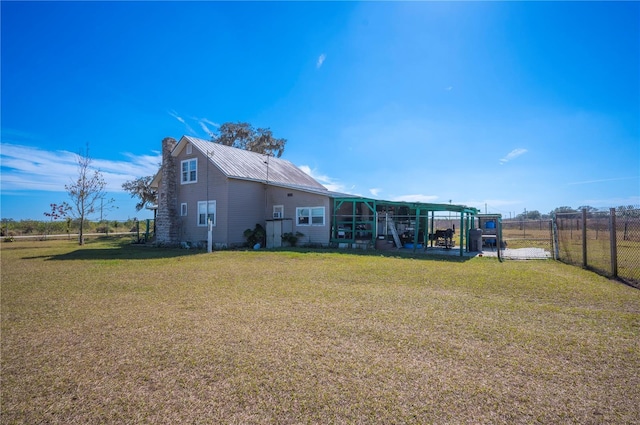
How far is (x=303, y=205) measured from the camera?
741 inches

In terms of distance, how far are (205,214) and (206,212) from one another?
16 centimetres

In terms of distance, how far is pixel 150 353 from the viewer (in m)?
3.96

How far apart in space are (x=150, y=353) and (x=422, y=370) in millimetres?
3239

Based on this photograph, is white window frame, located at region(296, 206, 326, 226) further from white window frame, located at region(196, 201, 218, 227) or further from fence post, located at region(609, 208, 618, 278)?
fence post, located at region(609, 208, 618, 278)

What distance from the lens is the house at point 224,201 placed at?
18562 millimetres

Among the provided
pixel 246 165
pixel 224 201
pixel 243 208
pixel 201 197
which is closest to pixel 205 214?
pixel 201 197

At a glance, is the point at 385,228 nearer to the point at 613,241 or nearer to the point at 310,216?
the point at 310,216

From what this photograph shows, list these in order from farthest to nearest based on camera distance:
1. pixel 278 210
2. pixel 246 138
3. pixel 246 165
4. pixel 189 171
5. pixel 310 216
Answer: pixel 246 138, pixel 246 165, pixel 189 171, pixel 278 210, pixel 310 216

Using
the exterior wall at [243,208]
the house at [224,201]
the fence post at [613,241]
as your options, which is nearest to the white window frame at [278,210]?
the house at [224,201]

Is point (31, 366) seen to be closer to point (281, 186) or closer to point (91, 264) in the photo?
point (91, 264)

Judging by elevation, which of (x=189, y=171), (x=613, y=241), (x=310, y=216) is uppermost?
(x=189, y=171)

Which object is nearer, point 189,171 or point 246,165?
point 189,171

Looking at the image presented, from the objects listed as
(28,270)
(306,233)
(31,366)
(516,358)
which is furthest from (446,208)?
(28,270)

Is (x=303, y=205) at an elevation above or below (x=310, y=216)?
above
